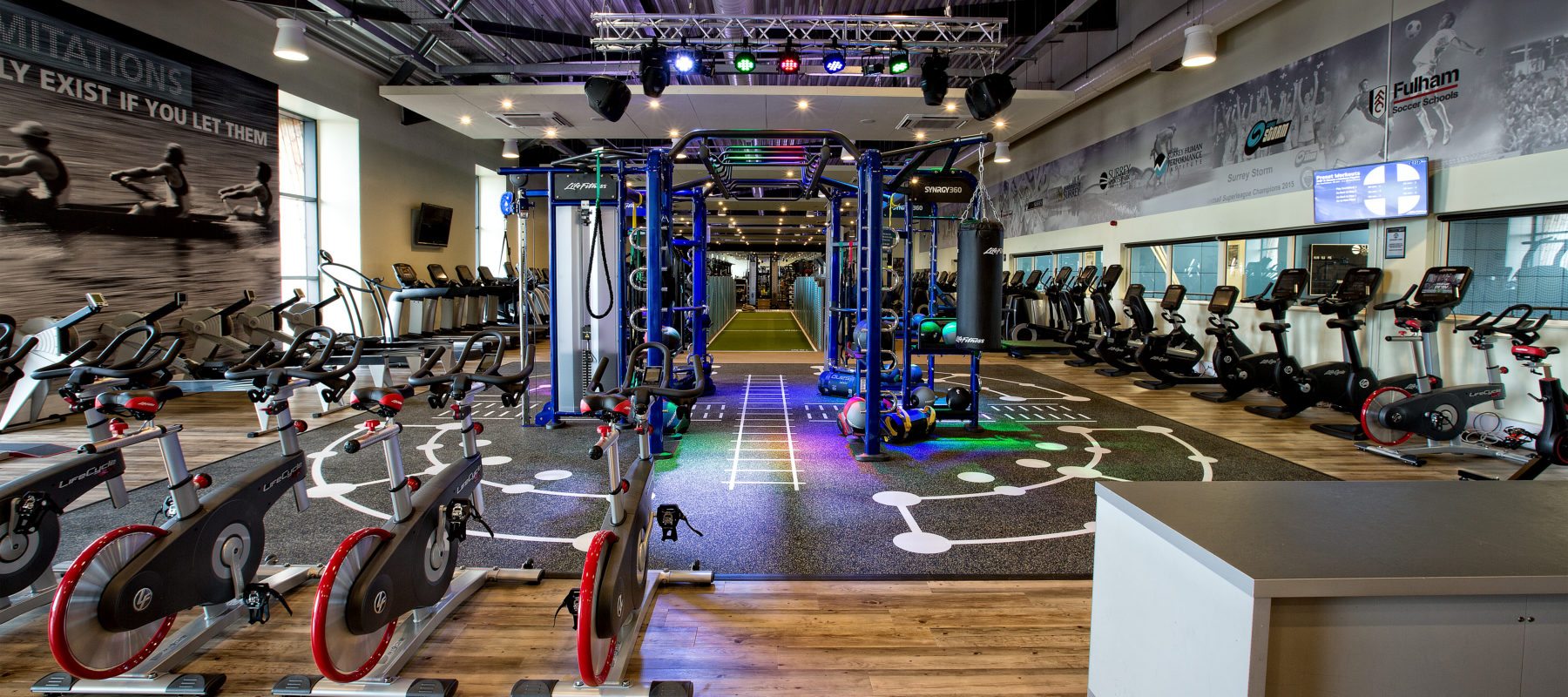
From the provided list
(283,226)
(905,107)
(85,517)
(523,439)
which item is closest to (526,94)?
(283,226)

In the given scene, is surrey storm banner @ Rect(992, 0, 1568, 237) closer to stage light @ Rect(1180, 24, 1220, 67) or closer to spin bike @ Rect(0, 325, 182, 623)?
stage light @ Rect(1180, 24, 1220, 67)

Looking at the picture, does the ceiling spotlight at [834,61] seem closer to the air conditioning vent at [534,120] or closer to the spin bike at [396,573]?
the air conditioning vent at [534,120]

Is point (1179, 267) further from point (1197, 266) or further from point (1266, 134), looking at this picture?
point (1266, 134)

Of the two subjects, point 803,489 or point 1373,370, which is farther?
point 1373,370

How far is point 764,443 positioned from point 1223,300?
546 centimetres

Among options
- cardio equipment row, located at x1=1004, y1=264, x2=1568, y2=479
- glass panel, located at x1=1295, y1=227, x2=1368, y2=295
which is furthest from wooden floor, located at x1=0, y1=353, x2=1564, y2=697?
glass panel, located at x1=1295, y1=227, x2=1368, y2=295

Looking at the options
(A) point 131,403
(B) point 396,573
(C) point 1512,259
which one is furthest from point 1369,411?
(A) point 131,403

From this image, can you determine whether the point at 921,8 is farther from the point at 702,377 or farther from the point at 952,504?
the point at 702,377

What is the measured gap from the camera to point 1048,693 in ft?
7.48

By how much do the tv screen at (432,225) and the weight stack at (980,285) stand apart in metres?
10.7

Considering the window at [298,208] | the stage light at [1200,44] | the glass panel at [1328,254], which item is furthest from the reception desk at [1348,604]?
the window at [298,208]

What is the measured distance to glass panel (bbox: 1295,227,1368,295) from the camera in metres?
7.38

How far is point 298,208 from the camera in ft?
34.8

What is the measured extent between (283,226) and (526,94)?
389 centimetres
